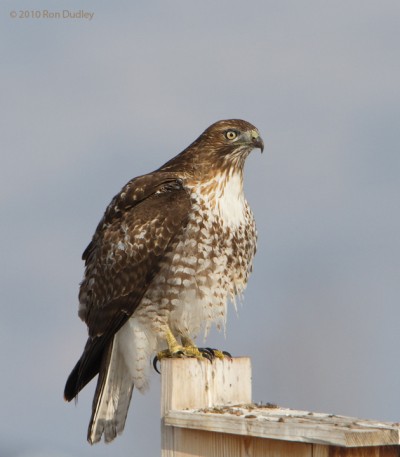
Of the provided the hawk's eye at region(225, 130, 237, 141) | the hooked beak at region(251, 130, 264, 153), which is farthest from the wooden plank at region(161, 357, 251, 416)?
the hawk's eye at region(225, 130, 237, 141)

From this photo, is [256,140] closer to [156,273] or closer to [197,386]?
[156,273]

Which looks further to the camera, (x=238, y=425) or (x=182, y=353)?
(x=182, y=353)

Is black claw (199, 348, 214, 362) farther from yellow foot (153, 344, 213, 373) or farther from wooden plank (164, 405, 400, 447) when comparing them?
wooden plank (164, 405, 400, 447)

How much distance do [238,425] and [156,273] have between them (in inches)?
92.3

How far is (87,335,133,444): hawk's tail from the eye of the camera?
736cm

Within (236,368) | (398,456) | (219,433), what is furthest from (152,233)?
(398,456)

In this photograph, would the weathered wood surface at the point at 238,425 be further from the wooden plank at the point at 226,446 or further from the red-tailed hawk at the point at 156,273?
the red-tailed hawk at the point at 156,273

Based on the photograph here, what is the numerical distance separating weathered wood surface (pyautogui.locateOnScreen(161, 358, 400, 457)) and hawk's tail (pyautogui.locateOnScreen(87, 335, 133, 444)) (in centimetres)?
144

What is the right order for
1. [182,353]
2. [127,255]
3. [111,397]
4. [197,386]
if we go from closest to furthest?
[197,386], [182,353], [111,397], [127,255]

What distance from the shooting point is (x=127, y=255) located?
25.2 feet

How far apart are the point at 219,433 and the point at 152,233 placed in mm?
2286

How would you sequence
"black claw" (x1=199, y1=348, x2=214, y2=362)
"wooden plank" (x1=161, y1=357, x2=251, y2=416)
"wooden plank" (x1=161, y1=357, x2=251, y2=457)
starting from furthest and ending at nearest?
"black claw" (x1=199, y1=348, x2=214, y2=362) < "wooden plank" (x1=161, y1=357, x2=251, y2=416) < "wooden plank" (x1=161, y1=357, x2=251, y2=457)

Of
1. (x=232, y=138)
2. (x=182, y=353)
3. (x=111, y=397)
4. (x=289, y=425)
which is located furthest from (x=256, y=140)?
(x=289, y=425)

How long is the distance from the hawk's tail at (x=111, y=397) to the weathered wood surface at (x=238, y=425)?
4.72 feet
